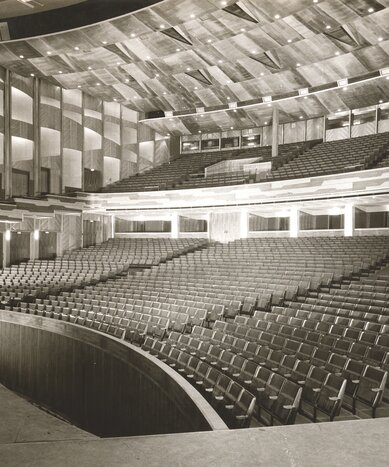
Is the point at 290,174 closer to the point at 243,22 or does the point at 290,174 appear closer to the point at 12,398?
the point at 243,22

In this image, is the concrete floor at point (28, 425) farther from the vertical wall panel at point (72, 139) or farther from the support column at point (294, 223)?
the vertical wall panel at point (72, 139)

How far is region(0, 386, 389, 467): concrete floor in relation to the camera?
1.19 metres

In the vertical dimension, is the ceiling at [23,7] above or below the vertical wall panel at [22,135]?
above

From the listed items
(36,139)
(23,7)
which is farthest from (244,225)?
(23,7)

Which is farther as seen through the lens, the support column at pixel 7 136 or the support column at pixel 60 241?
the support column at pixel 60 241

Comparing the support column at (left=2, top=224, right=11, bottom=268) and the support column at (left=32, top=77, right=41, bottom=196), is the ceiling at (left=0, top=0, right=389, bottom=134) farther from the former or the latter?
the support column at (left=2, top=224, right=11, bottom=268)

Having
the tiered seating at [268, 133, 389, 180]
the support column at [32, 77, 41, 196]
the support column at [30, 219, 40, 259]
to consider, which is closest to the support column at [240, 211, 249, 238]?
the tiered seating at [268, 133, 389, 180]

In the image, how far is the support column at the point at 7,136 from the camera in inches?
508

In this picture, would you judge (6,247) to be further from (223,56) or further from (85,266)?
(223,56)

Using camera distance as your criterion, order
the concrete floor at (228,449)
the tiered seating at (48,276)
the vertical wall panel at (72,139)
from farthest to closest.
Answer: the vertical wall panel at (72,139) < the tiered seating at (48,276) < the concrete floor at (228,449)

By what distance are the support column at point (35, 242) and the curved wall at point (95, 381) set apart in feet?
21.8

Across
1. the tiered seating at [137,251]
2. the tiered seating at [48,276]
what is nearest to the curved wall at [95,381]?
the tiered seating at [48,276]

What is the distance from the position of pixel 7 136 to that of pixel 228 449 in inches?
519

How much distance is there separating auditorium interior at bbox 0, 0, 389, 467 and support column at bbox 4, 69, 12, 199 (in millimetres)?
57
